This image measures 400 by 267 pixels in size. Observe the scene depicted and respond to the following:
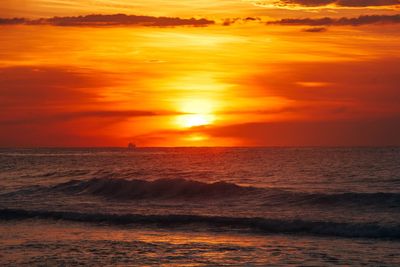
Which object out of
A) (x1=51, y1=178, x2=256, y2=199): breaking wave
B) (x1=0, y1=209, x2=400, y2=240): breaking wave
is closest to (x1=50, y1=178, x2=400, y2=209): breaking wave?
(x1=51, y1=178, x2=256, y2=199): breaking wave

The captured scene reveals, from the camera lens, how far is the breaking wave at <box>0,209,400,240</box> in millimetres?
27859

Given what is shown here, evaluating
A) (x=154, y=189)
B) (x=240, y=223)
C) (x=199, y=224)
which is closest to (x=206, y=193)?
(x=154, y=189)

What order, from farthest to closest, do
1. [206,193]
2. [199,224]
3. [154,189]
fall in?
[154,189]
[206,193]
[199,224]

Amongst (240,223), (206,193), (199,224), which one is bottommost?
(199,224)

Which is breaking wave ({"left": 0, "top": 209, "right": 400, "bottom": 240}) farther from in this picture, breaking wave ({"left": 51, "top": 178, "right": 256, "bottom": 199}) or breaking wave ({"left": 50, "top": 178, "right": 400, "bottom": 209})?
breaking wave ({"left": 51, "top": 178, "right": 256, "bottom": 199})

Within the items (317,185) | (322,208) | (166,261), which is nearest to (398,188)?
(317,185)

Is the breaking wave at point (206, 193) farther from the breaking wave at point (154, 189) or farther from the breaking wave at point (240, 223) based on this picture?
the breaking wave at point (240, 223)

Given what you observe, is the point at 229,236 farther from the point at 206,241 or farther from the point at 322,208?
the point at 322,208

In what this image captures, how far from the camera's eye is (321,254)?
76.1 feet

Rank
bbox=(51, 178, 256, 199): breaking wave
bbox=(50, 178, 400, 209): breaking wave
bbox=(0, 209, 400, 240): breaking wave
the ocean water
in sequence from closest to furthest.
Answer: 1. the ocean water
2. bbox=(0, 209, 400, 240): breaking wave
3. bbox=(50, 178, 400, 209): breaking wave
4. bbox=(51, 178, 256, 199): breaking wave

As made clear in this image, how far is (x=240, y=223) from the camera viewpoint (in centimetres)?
3091

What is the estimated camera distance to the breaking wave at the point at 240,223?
2786cm

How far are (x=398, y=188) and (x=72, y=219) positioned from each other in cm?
2158

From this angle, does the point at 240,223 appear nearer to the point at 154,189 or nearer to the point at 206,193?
the point at 206,193
